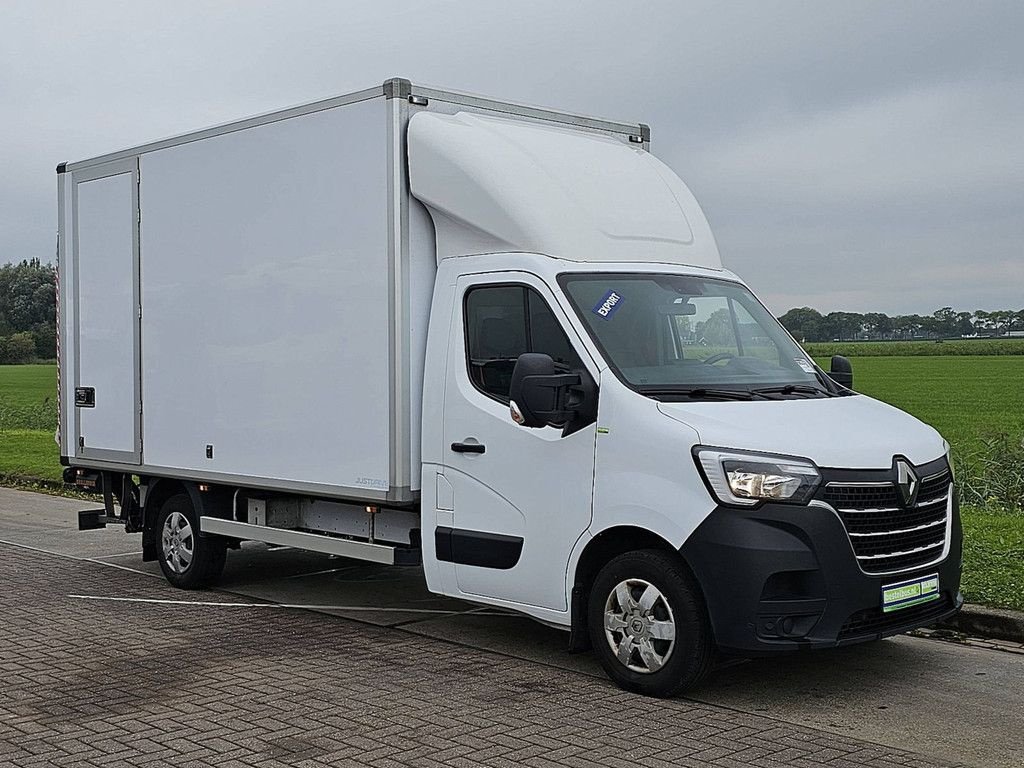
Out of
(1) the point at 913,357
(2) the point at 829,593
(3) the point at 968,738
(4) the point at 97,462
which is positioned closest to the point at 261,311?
(4) the point at 97,462

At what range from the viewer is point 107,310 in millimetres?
11148

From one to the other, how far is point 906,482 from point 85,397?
7239 mm

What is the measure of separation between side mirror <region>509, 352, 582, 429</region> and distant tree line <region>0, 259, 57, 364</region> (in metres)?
73.5

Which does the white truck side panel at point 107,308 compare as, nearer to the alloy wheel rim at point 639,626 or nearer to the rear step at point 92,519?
the rear step at point 92,519

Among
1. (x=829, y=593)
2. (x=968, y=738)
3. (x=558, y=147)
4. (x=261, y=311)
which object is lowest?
(x=968, y=738)

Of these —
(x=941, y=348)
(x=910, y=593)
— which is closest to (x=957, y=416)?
(x=910, y=593)

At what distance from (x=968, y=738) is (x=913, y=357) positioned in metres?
82.9

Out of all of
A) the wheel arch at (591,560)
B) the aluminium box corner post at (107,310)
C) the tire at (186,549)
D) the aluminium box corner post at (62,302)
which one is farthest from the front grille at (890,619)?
the aluminium box corner post at (62,302)

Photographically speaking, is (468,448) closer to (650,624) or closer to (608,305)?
(608,305)

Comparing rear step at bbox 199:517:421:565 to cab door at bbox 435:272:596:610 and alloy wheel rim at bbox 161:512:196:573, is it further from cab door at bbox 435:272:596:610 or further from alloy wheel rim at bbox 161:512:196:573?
cab door at bbox 435:272:596:610

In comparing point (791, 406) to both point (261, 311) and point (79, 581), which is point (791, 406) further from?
point (79, 581)

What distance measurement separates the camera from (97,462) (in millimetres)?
11305

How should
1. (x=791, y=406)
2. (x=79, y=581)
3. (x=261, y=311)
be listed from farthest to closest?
(x=79, y=581) < (x=261, y=311) < (x=791, y=406)

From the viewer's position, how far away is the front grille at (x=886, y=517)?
6.77 meters
